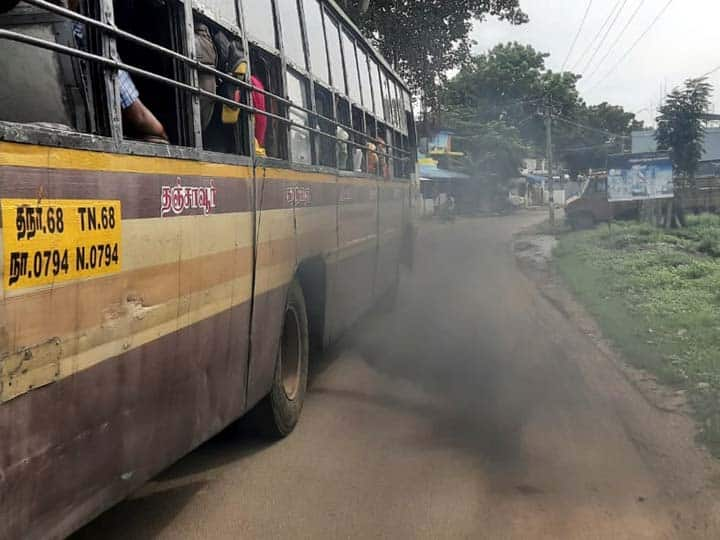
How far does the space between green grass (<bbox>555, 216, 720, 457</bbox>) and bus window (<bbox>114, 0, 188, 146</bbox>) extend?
12.3ft

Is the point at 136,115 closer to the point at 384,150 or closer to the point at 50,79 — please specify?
the point at 50,79

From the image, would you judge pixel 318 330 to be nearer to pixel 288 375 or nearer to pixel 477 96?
pixel 288 375

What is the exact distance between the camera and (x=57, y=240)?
7.53 ft

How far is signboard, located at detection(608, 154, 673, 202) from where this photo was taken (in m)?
22.0

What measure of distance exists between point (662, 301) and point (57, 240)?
30.0ft

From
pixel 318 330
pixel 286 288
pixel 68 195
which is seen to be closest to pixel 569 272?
pixel 318 330

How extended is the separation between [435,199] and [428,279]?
106 ft

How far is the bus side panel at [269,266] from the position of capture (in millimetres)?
4062

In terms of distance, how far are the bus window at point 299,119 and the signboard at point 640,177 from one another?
1890 cm

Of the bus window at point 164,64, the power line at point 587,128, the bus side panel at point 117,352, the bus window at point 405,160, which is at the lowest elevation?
the bus side panel at point 117,352

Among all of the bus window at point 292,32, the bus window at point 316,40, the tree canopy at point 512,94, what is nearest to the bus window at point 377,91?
the bus window at point 316,40

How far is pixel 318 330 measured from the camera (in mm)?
5688

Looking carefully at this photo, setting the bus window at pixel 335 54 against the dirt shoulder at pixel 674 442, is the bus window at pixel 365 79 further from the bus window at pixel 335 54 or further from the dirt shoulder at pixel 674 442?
the dirt shoulder at pixel 674 442

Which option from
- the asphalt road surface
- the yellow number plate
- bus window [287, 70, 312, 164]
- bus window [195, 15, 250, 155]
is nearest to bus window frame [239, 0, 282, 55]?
bus window [195, 15, 250, 155]
